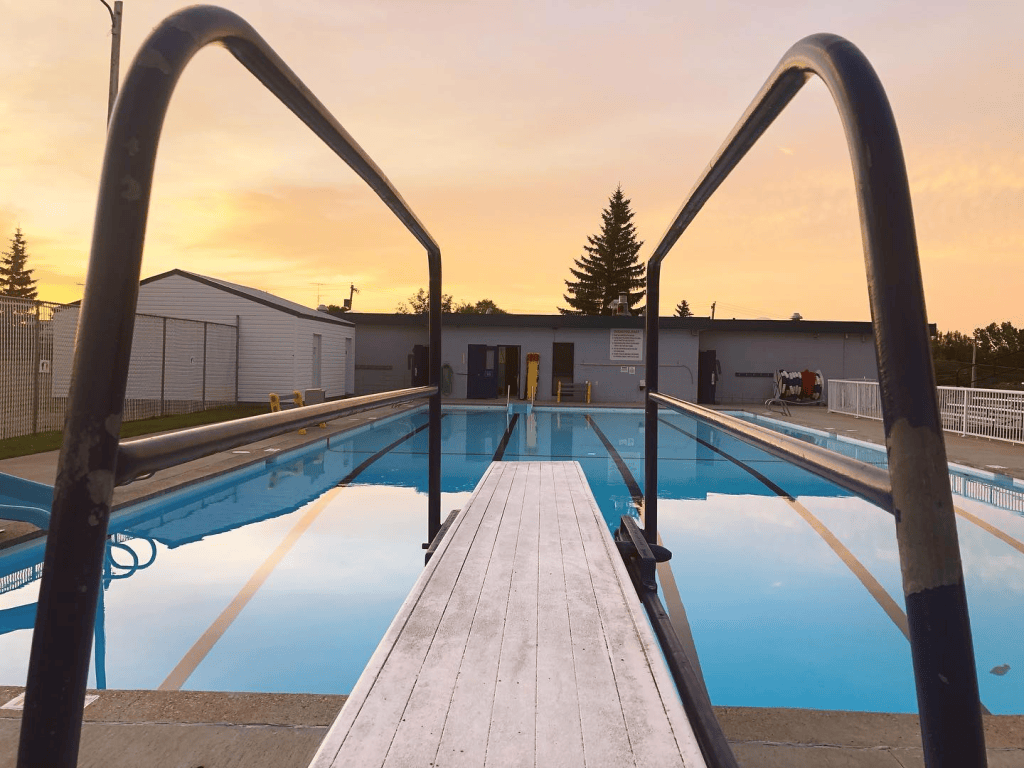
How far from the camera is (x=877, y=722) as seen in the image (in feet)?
6.75

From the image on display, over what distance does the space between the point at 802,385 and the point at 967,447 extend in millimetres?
11150

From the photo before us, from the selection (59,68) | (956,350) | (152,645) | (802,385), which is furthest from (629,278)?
(152,645)

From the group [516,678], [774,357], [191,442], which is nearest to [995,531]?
[516,678]

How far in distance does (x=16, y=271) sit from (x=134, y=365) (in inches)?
3543

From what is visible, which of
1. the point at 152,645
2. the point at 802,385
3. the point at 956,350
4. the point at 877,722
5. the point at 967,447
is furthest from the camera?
the point at 956,350

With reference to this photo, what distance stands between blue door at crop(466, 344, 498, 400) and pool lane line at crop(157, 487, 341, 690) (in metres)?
15.9

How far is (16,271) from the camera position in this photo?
7975cm

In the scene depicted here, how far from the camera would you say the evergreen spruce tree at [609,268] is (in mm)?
50438

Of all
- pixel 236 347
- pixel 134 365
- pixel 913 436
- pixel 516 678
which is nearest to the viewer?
pixel 913 436

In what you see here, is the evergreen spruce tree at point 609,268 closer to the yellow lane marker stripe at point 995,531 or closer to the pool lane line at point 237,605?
the yellow lane marker stripe at point 995,531

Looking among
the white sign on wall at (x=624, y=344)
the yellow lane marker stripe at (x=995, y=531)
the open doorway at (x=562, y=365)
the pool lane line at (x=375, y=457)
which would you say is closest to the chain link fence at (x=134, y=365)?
the pool lane line at (x=375, y=457)

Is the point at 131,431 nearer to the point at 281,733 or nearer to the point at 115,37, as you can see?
the point at 115,37

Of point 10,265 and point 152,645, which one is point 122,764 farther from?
point 10,265

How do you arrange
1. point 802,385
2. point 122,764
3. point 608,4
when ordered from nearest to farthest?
point 122,764, point 608,4, point 802,385
